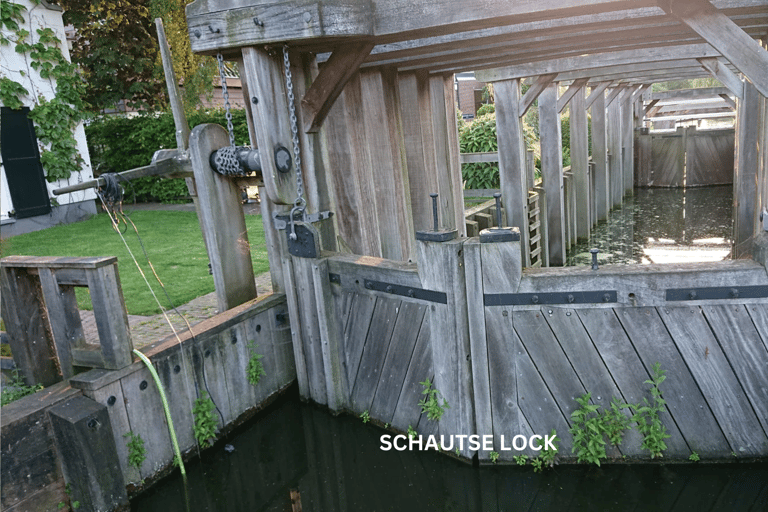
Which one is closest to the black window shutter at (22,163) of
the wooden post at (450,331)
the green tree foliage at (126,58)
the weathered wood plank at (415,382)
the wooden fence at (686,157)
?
the green tree foliage at (126,58)

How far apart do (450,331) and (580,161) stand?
7685 millimetres

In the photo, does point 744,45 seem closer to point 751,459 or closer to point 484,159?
point 751,459

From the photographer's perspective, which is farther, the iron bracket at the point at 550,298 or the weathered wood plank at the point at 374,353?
the weathered wood plank at the point at 374,353

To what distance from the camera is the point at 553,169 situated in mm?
9125

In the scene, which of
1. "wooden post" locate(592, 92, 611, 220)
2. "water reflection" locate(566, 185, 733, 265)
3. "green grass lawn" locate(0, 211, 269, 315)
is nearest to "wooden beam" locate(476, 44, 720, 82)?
"water reflection" locate(566, 185, 733, 265)

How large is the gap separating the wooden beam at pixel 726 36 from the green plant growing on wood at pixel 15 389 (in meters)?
4.51

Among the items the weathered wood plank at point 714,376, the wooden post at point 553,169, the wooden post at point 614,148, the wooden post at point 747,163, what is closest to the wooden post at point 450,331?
the weathered wood plank at point 714,376

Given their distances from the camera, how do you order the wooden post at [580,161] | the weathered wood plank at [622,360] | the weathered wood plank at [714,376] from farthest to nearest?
the wooden post at [580,161], the weathered wood plank at [622,360], the weathered wood plank at [714,376]

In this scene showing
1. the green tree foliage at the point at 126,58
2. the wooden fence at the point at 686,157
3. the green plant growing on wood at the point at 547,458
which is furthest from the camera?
the wooden fence at the point at 686,157

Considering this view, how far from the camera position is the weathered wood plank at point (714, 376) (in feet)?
11.6

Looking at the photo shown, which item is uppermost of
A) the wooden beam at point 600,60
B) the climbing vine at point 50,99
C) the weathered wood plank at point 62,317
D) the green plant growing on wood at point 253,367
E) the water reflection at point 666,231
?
the climbing vine at point 50,99

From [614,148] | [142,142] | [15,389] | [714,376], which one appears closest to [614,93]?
[614,148]

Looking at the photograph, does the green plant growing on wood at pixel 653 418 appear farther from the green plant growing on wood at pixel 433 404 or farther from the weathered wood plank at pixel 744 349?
the green plant growing on wood at pixel 433 404

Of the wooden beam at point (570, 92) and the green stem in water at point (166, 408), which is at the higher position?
the wooden beam at point (570, 92)
